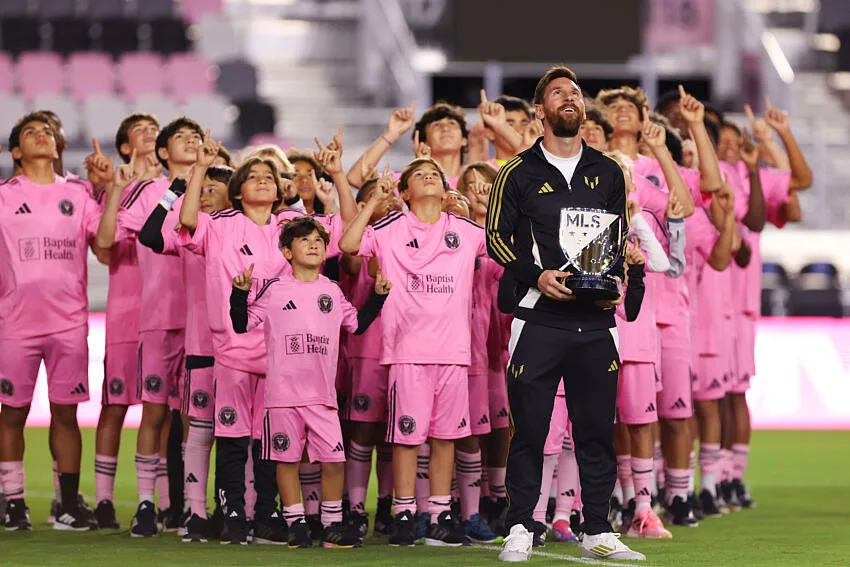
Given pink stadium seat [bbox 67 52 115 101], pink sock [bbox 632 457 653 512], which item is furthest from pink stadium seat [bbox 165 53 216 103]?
pink sock [bbox 632 457 653 512]

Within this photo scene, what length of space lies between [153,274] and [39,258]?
0.65m

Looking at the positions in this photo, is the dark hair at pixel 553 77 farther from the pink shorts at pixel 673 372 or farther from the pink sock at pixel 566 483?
the pink shorts at pixel 673 372

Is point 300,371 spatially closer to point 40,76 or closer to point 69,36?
point 40,76

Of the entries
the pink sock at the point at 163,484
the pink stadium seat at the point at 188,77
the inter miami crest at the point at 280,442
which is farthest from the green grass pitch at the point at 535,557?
the pink stadium seat at the point at 188,77

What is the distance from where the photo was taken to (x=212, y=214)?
302 inches

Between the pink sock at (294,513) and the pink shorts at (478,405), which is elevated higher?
the pink shorts at (478,405)

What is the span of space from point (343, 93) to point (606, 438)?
54.3 feet

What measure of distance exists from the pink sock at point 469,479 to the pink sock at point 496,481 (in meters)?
0.27

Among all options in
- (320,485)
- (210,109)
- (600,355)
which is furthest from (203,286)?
(210,109)

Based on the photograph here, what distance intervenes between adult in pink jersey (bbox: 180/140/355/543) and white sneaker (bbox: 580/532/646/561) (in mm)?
1661

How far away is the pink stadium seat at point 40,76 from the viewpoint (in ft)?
67.5

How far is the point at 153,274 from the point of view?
810 cm

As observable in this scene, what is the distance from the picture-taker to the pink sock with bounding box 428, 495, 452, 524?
7.32 m

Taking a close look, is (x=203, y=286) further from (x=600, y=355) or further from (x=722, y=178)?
(x=722, y=178)
